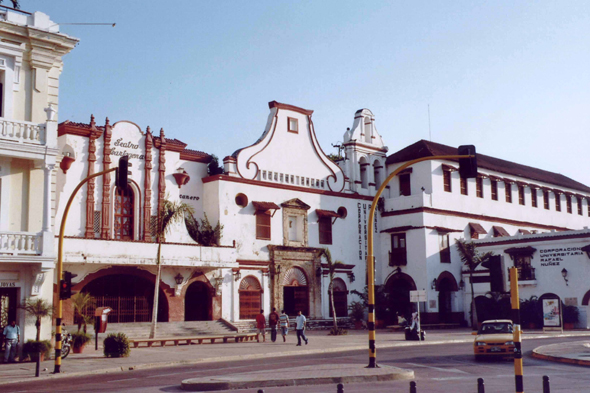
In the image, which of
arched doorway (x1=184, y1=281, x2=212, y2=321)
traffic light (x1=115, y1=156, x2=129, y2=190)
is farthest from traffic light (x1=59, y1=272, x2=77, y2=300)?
arched doorway (x1=184, y1=281, x2=212, y2=321)

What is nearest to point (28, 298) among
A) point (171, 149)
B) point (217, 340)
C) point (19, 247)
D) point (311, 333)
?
point (19, 247)

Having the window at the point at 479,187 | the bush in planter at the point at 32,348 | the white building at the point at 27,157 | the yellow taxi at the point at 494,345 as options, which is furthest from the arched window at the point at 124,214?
the window at the point at 479,187

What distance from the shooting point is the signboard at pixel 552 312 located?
3788 centimetres

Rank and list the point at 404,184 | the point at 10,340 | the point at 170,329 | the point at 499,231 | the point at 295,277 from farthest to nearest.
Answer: the point at 499,231 < the point at 404,184 < the point at 295,277 < the point at 170,329 < the point at 10,340

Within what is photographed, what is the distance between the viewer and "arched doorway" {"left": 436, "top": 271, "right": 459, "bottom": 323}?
44969 mm

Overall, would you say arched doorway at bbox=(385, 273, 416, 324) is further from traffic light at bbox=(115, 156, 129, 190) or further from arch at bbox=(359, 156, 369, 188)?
traffic light at bbox=(115, 156, 129, 190)

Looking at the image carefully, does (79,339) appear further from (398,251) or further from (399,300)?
(398,251)

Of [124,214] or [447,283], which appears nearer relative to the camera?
[124,214]

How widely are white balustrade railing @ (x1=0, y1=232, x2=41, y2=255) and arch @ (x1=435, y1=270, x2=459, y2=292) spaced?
1150 inches

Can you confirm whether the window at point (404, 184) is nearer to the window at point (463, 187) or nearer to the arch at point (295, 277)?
the window at point (463, 187)

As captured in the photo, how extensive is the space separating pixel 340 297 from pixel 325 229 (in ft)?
14.8

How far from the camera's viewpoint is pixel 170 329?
33250 millimetres

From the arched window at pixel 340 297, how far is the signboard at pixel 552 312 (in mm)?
12189

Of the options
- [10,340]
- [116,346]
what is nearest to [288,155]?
[116,346]
